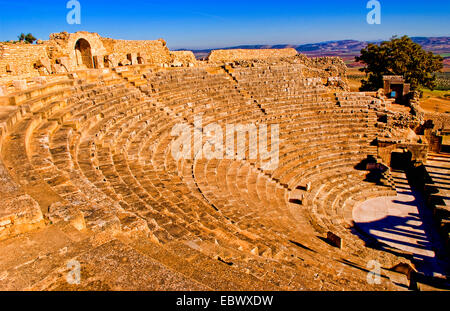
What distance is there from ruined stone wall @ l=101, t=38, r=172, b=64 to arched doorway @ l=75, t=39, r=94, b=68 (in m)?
1.02

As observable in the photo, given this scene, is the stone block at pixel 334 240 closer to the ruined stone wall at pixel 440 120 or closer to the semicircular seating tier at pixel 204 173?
the semicircular seating tier at pixel 204 173

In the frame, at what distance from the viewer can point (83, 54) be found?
17.3 m

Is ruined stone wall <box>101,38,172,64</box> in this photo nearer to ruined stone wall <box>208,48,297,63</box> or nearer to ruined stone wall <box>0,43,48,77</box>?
ruined stone wall <box>208,48,297,63</box>

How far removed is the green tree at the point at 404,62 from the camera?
26281 mm

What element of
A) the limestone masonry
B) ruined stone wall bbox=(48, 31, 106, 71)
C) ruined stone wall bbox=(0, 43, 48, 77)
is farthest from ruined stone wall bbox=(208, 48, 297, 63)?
ruined stone wall bbox=(0, 43, 48, 77)

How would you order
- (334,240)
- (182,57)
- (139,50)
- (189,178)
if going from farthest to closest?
(182,57) < (139,50) < (189,178) < (334,240)

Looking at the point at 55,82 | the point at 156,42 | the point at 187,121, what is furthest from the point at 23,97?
the point at 156,42

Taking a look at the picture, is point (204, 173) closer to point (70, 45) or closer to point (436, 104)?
point (70, 45)

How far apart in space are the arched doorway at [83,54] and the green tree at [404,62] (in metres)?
24.0

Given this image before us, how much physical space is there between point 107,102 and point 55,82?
69.3 inches

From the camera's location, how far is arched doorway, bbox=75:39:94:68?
55.5ft

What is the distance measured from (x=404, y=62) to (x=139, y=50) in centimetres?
2302

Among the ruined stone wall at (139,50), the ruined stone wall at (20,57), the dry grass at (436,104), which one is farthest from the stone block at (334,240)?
the dry grass at (436,104)

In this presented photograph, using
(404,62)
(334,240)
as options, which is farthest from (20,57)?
(404,62)
